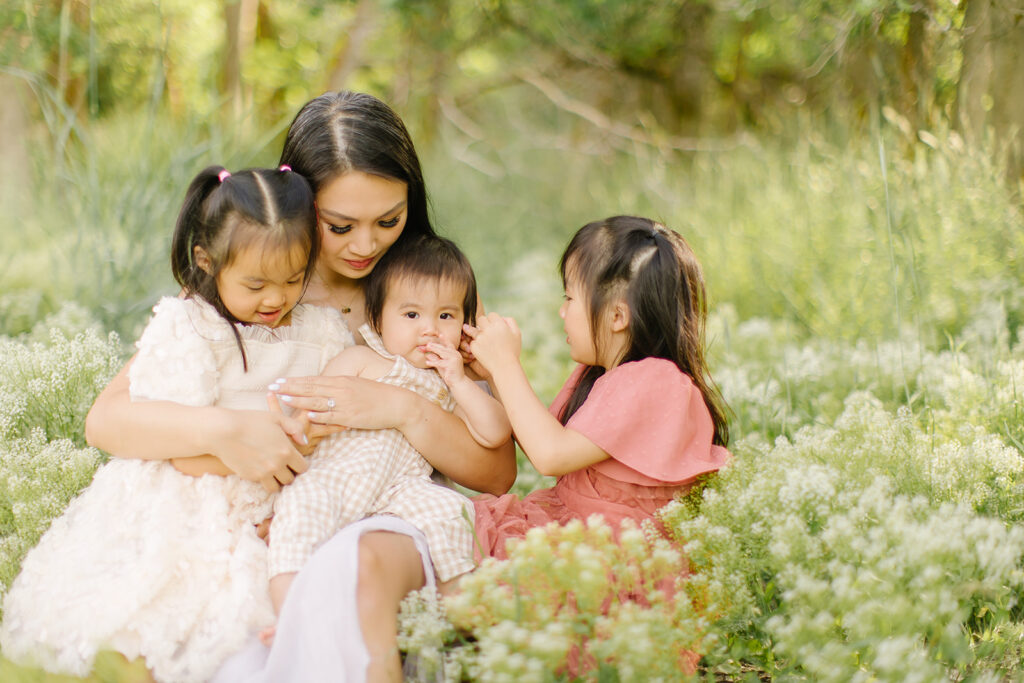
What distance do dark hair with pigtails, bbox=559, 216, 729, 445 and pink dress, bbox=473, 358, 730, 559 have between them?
90 mm

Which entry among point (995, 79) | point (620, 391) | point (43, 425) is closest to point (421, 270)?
point (620, 391)

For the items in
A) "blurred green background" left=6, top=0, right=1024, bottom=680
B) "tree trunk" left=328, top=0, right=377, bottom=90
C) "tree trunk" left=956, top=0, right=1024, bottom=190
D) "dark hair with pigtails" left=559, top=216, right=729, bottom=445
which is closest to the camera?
"dark hair with pigtails" left=559, top=216, right=729, bottom=445

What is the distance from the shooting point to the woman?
2178mm

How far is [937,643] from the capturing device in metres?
2.21

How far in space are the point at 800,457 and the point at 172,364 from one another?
1788 mm

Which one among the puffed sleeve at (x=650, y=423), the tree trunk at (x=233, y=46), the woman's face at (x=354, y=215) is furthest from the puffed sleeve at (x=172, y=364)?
the tree trunk at (x=233, y=46)

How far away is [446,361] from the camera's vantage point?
105 inches

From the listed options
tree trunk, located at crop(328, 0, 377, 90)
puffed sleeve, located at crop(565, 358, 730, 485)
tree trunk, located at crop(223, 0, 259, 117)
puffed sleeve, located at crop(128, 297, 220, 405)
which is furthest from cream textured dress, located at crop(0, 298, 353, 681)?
tree trunk, located at crop(223, 0, 259, 117)

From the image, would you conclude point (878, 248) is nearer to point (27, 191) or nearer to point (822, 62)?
point (822, 62)

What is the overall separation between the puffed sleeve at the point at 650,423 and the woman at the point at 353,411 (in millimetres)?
422

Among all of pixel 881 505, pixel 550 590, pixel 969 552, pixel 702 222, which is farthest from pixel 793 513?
pixel 702 222

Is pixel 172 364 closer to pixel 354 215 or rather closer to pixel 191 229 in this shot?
pixel 191 229

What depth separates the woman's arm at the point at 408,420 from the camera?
2.46 metres

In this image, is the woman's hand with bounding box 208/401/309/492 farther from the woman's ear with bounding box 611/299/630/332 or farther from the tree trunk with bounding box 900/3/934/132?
the tree trunk with bounding box 900/3/934/132
